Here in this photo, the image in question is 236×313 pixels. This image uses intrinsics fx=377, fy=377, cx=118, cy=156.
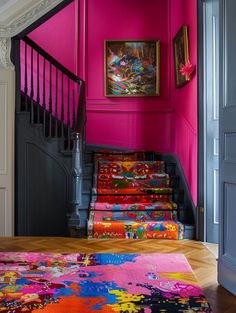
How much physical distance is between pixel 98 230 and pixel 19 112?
64.5 inches

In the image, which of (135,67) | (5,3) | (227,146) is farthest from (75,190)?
(135,67)

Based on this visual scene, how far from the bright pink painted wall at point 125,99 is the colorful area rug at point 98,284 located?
2.96m

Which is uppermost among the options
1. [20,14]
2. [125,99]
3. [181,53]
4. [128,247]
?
[20,14]

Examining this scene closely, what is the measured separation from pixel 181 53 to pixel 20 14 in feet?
6.80

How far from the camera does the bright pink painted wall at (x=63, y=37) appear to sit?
5984 millimetres

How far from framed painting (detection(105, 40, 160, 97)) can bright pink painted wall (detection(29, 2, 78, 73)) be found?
561 millimetres

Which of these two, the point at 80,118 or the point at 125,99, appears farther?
the point at 125,99

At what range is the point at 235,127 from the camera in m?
2.47

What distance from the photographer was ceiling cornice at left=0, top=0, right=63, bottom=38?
13.1 feet

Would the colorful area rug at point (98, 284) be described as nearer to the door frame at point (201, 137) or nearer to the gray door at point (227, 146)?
the gray door at point (227, 146)

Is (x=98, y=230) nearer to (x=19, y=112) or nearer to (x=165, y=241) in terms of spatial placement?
(x=165, y=241)

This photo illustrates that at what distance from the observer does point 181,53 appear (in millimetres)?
4914

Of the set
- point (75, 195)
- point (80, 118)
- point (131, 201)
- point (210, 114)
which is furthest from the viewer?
point (131, 201)

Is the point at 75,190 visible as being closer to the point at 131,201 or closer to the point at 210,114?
the point at 131,201
